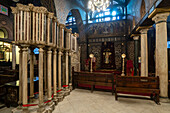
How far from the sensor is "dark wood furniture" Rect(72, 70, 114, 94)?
16.3 ft

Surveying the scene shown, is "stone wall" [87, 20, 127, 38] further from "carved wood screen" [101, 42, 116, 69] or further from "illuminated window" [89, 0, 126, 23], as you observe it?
"carved wood screen" [101, 42, 116, 69]

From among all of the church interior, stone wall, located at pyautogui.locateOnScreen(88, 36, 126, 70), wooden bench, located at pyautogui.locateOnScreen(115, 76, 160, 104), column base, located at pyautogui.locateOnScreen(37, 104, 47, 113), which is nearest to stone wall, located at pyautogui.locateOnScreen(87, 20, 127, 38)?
stone wall, located at pyautogui.locateOnScreen(88, 36, 126, 70)

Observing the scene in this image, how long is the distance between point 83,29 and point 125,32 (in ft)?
16.9

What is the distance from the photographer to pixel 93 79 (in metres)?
5.27

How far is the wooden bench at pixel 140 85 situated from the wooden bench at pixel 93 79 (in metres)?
0.70

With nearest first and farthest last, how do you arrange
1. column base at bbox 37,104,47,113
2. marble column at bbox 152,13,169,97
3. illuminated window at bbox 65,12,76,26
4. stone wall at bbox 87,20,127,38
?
column base at bbox 37,104,47,113 → marble column at bbox 152,13,169,97 → stone wall at bbox 87,20,127,38 → illuminated window at bbox 65,12,76,26

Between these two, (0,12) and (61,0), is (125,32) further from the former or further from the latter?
(0,12)

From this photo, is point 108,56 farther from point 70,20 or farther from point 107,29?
point 70,20

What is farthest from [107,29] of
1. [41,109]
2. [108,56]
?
[41,109]

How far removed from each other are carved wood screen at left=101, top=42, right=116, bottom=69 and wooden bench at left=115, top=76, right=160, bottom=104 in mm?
7795

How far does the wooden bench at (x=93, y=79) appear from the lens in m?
4.96

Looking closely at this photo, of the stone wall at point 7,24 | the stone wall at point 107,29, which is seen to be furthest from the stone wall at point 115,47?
the stone wall at point 7,24

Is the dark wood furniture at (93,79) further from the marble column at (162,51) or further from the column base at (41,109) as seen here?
the column base at (41,109)

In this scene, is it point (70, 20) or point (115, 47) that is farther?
point (70, 20)
